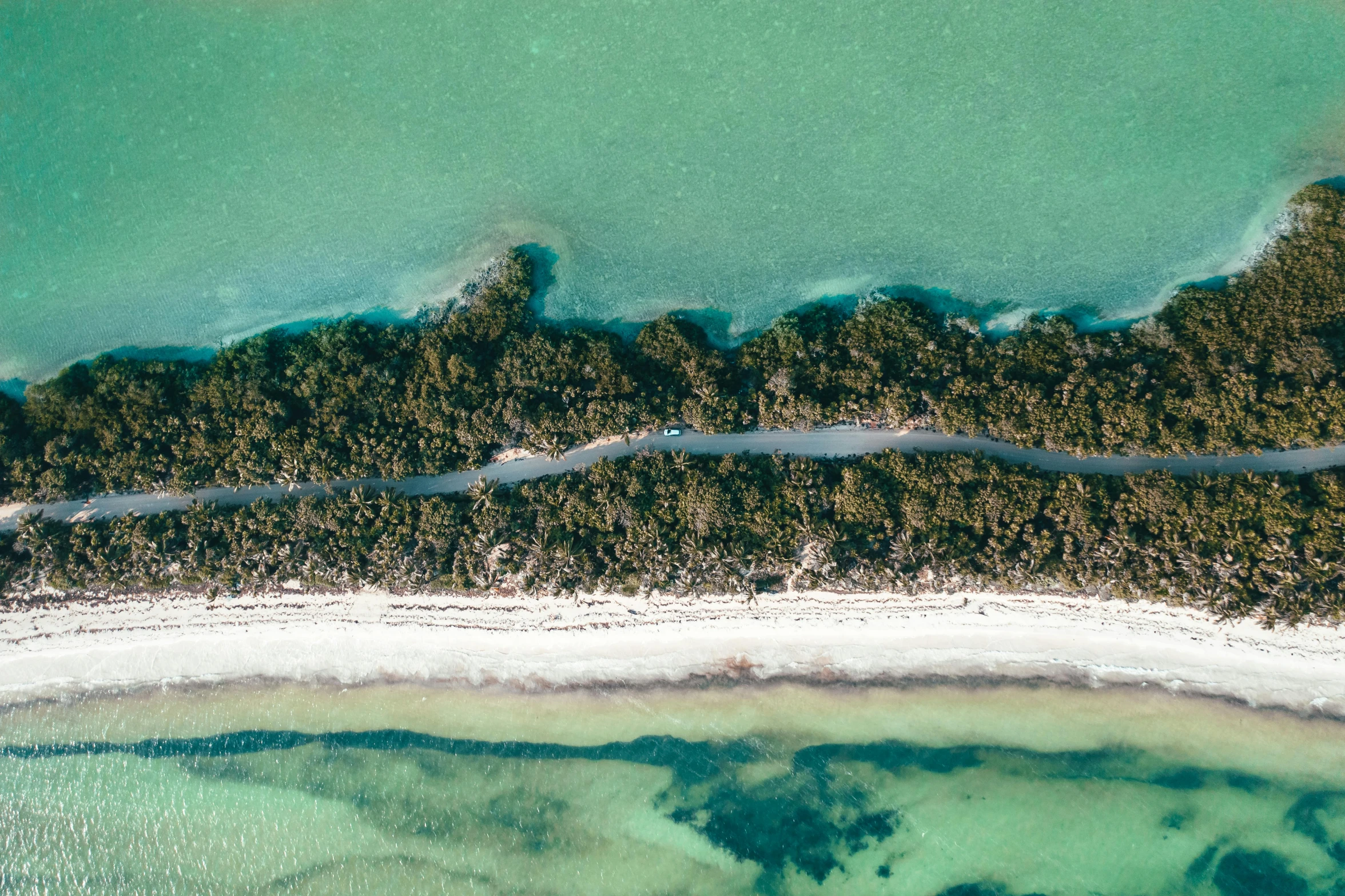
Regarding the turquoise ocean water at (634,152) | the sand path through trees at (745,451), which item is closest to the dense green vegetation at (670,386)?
the sand path through trees at (745,451)

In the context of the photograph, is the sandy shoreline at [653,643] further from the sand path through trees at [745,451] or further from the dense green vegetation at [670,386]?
the dense green vegetation at [670,386]

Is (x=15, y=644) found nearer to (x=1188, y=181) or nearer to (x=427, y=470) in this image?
(x=427, y=470)

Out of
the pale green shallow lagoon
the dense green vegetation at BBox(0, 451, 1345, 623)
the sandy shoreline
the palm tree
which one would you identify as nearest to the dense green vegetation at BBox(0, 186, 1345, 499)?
the palm tree

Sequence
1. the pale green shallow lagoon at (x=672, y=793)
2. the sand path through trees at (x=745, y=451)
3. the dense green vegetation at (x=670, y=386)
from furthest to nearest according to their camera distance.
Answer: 1. the pale green shallow lagoon at (x=672, y=793)
2. the sand path through trees at (x=745, y=451)
3. the dense green vegetation at (x=670, y=386)

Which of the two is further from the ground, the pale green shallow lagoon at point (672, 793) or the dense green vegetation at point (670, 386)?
the dense green vegetation at point (670, 386)

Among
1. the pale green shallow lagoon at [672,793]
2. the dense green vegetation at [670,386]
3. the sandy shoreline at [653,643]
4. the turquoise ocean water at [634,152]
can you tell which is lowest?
the pale green shallow lagoon at [672,793]

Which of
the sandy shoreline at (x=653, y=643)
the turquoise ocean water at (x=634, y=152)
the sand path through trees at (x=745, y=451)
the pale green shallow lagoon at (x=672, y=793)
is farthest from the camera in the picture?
the turquoise ocean water at (x=634, y=152)

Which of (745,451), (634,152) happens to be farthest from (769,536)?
(634,152)
